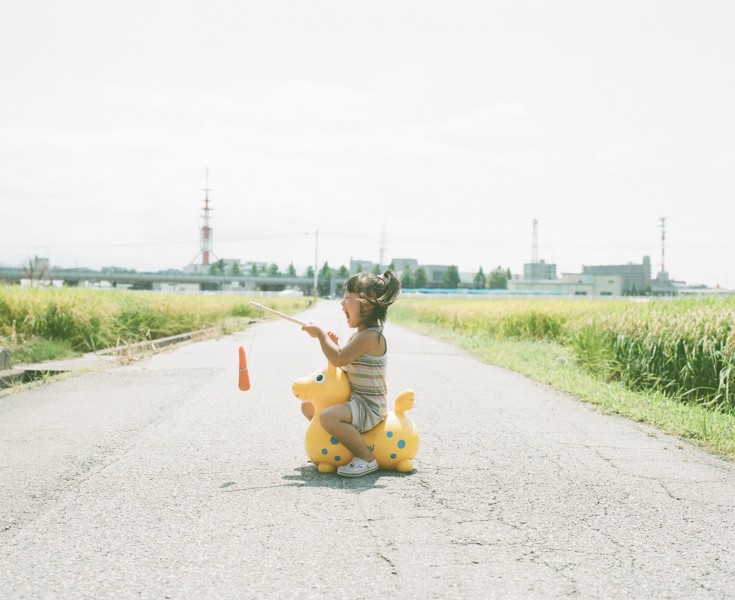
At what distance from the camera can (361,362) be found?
4645 millimetres

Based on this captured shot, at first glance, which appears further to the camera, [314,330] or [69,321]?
[69,321]

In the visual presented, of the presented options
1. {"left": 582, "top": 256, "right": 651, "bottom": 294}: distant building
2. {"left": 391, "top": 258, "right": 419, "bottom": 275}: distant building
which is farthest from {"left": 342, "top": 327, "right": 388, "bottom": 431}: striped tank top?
{"left": 391, "top": 258, "right": 419, "bottom": 275}: distant building

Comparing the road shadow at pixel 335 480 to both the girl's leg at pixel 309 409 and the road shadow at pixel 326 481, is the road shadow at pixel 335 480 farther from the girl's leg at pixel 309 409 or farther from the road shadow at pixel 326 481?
the girl's leg at pixel 309 409

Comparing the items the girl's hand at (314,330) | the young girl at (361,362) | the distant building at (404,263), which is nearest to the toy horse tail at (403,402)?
the young girl at (361,362)

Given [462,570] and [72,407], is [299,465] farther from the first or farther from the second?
[72,407]

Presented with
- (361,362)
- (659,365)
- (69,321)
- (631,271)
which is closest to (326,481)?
(361,362)

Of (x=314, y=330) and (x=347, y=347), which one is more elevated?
(x=314, y=330)

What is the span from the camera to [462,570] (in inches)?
117

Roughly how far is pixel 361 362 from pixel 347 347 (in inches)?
7.2

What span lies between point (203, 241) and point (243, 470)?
128 meters

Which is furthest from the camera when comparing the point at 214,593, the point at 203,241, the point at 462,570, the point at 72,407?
the point at 203,241

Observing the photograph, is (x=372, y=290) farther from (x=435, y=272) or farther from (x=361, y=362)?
(x=435, y=272)

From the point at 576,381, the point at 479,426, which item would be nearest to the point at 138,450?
the point at 479,426

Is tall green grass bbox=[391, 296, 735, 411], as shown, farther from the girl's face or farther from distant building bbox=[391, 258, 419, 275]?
distant building bbox=[391, 258, 419, 275]
